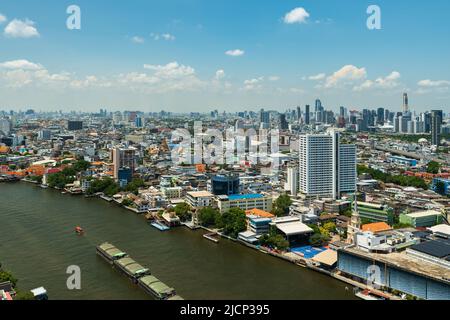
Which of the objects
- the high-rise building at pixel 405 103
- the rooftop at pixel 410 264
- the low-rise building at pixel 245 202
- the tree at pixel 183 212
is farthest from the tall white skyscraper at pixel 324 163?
the high-rise building at pixel 405 103

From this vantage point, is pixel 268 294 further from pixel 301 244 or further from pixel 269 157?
pixel 269 157

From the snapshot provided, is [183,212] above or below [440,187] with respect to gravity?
below

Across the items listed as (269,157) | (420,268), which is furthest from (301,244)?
(269,157)

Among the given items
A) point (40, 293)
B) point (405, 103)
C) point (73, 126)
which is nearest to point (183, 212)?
point (40, 293)

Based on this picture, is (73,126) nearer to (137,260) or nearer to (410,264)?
(137,260)
